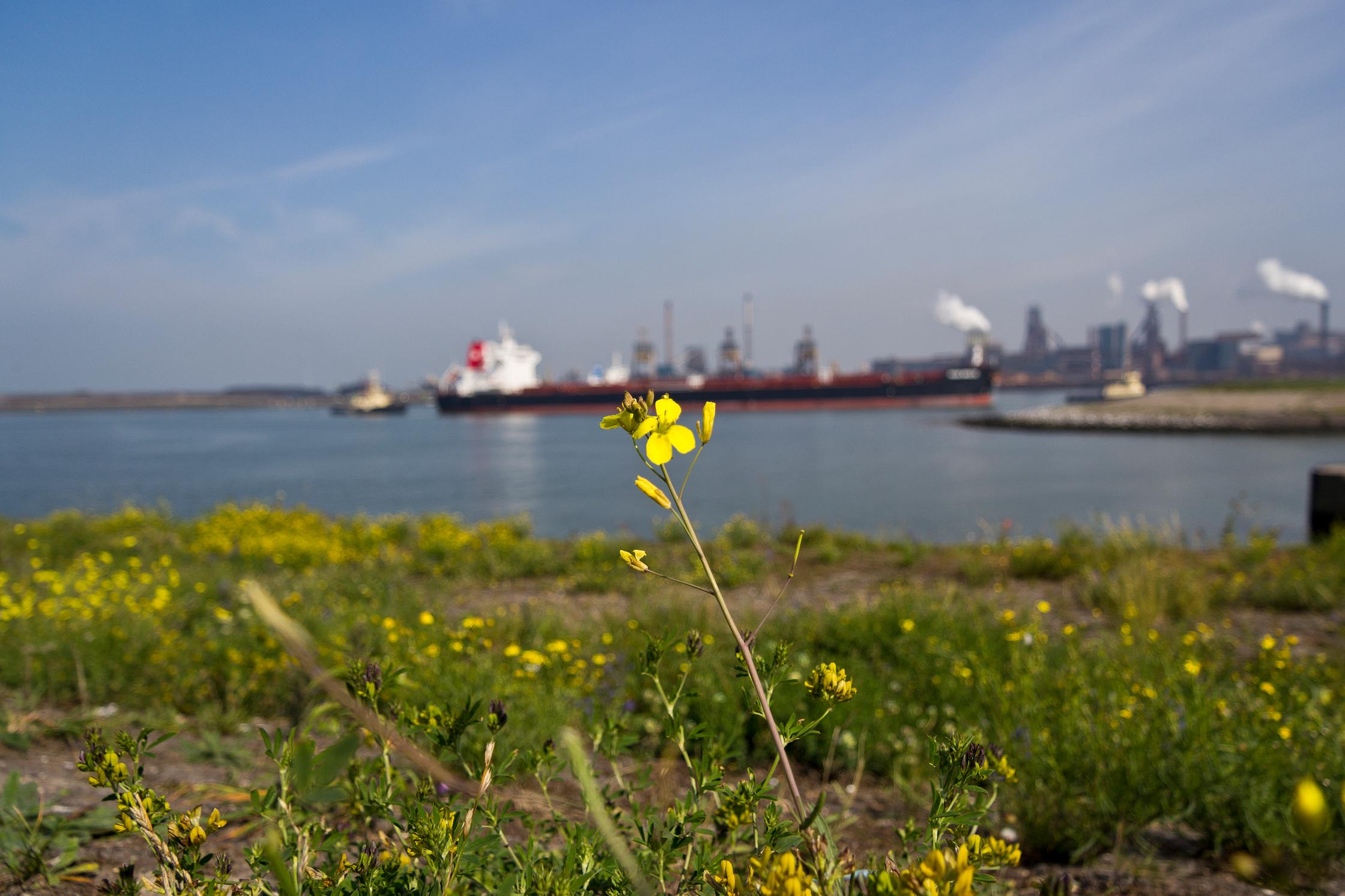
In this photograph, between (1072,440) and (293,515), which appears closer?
(293,515)

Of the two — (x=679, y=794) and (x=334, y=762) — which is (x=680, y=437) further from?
(x=679, y=794)

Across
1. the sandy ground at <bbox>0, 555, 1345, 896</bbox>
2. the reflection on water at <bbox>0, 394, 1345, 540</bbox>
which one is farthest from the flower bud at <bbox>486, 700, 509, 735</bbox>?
the reflection on water at <bbox>0, 394, 1345, 540</bbox>

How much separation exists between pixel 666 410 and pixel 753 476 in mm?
18187

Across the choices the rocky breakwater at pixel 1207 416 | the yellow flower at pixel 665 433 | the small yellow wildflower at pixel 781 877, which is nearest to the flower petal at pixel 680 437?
the yellow flower at pixel 665 433

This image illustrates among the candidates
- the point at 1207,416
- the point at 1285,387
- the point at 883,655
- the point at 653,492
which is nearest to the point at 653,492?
the point at 653,492

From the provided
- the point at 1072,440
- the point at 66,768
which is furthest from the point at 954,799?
the point at 1072,440

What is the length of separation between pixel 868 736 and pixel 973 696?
0.45 meters

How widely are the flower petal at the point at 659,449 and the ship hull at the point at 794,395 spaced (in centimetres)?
4795

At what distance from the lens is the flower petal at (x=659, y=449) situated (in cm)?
71

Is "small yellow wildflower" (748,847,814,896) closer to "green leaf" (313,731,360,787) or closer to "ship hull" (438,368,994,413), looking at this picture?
"green leaf" (313,731,360,787)

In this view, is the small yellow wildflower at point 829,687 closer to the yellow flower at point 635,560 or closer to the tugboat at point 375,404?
the yellow flower at point 635,560

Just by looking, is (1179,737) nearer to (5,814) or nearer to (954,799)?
(954,799)

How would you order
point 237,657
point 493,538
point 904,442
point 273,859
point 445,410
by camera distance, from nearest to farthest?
point 273,859, point 237,657, point 493,538, point 904,442, point 445,410

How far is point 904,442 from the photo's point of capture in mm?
28609
